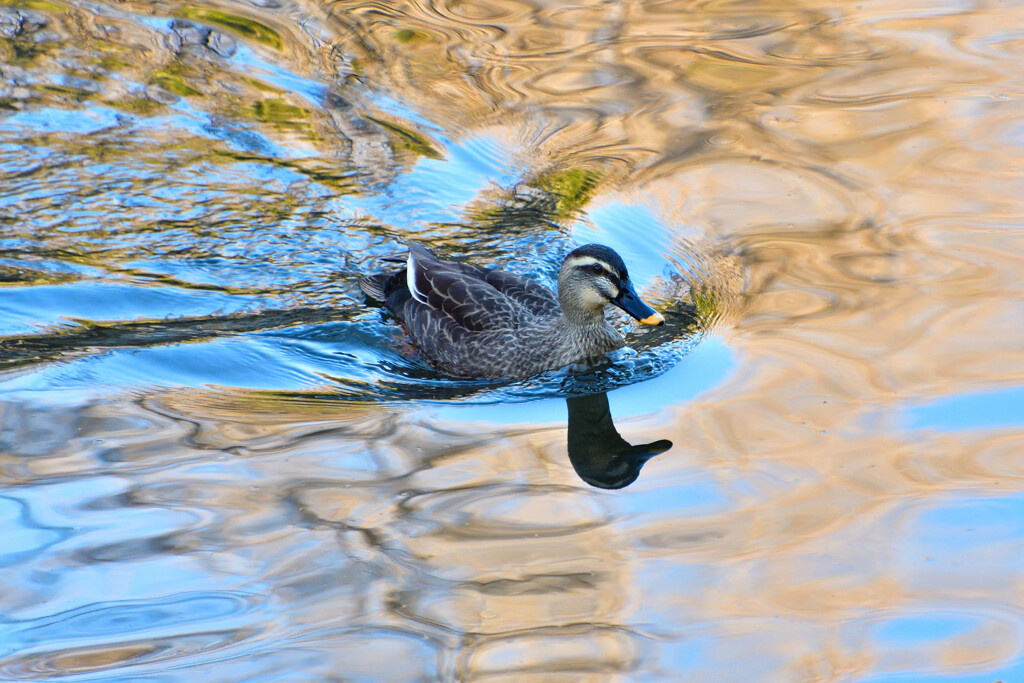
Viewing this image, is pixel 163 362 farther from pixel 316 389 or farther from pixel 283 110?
pixel 283 110

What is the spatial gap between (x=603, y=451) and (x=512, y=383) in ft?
4.69

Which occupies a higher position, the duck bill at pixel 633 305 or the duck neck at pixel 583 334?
the duck neck at pixel 583 334

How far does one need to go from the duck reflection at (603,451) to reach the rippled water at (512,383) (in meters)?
0.03

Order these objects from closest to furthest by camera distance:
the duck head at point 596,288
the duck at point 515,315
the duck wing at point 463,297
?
the duck head at point 596,288 < the duck at point 515,315 < the duck wing at point 463,297

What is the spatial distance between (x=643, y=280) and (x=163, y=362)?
12.7 ft

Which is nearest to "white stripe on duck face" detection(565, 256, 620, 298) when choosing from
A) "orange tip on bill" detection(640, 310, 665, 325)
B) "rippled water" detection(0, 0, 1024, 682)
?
"orange tip on bill" detection(640, 310, 665, 325)

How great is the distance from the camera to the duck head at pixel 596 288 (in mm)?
7465

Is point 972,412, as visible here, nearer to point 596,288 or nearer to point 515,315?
point 596,288

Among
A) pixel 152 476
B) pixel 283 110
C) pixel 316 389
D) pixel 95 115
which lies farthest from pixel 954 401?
pixel 95 115

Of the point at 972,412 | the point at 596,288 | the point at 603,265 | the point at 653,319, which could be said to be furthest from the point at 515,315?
the point at 972,412

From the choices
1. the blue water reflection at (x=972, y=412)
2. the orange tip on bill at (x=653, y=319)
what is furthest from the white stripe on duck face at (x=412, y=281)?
the blue water reflection at (x=972, y=412)

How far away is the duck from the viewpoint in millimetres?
7578

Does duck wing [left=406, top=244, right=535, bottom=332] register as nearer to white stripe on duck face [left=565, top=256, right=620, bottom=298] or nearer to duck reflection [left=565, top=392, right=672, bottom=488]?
white stripe on duck face [left=565, top=256, right=620, bottom=298]

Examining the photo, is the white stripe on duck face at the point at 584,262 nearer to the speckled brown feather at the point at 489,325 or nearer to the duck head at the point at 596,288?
the duck head at the point at 596,288
